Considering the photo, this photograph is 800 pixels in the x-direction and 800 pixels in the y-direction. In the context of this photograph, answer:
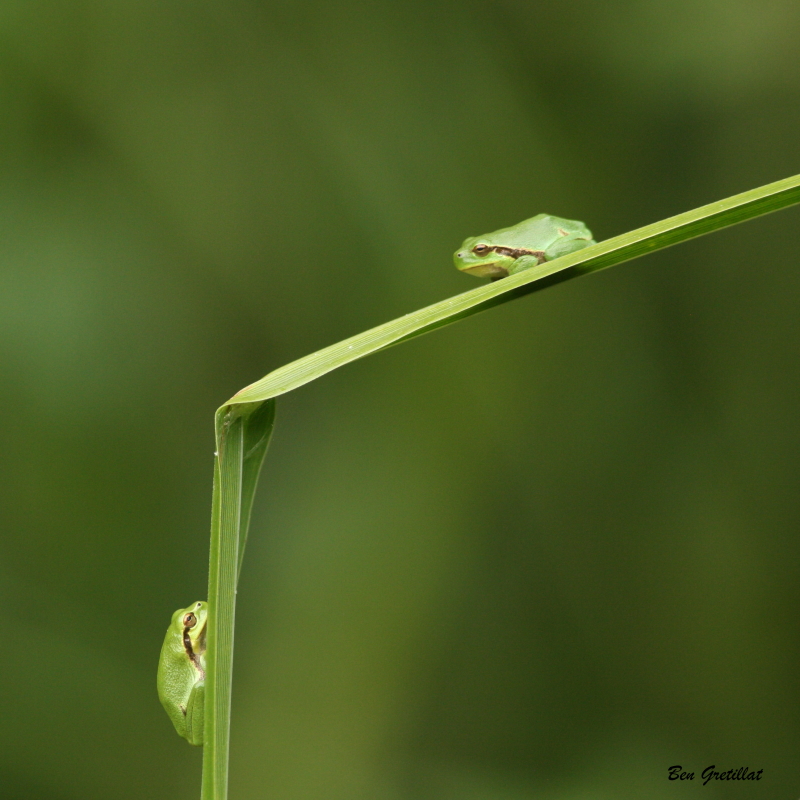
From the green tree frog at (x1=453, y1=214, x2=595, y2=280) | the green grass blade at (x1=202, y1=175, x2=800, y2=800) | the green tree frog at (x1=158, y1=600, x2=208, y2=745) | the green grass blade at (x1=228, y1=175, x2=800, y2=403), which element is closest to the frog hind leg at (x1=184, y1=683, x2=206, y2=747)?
the green tree frog at (x1=158, y1=600, x2=208, y2=745)

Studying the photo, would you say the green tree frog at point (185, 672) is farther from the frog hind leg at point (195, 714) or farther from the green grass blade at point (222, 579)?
the green grass blade at point (222, 579)

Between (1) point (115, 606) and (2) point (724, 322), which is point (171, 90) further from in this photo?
(2) point (724, 322)

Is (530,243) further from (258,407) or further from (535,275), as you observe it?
(258,407)

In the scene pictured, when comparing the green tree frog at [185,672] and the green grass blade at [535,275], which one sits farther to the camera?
the green tree frog at [185,672]

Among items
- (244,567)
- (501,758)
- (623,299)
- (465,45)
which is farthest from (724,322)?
(244,567)

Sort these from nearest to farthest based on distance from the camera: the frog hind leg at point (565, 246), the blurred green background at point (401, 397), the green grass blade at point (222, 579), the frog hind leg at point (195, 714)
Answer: the green grass blade at point (222, 579) < the frog hind leg at point (195, 714) < the frog hind leg at point (565, 246) < the blurred green background at point (401, 397)

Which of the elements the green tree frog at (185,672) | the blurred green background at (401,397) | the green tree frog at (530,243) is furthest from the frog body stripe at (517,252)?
the blurred green background at (401,397)

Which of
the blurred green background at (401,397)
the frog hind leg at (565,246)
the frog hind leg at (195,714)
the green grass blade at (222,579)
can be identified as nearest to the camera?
the green grass blade at (222,579)
